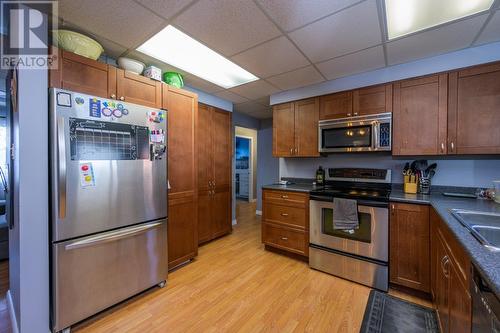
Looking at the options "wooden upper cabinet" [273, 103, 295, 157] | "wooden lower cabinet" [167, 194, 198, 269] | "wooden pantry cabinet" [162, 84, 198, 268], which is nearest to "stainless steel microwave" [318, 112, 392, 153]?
"wooden upper cabinet" [273, 103, 295, 157]

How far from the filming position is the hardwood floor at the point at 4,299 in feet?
5.18

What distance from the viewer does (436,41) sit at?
1.92 m

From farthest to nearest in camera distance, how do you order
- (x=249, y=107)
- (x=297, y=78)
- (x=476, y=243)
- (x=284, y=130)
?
(x=249, y=107), (x=284, y=130), (x=297, y=78), (x=476, y=243)

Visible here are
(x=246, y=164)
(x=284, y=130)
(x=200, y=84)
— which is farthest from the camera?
(x=246, y=164)

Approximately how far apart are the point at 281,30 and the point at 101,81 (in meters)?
1.64

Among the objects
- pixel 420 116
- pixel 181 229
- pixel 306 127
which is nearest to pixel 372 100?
pixel 420 116

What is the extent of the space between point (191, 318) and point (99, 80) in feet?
7.20

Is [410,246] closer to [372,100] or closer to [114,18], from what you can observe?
[372,100]

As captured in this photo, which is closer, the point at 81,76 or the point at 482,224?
the point at 482,224

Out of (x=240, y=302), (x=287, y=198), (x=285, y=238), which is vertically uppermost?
(x=287, y=198)

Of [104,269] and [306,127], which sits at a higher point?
[306,127]

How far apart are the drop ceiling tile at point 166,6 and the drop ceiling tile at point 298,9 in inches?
22.1

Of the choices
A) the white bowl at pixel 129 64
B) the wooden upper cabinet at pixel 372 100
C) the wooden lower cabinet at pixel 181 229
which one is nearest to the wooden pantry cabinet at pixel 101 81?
the white bowl at pixel 129 64

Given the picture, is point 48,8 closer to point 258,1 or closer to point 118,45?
point 118,45
